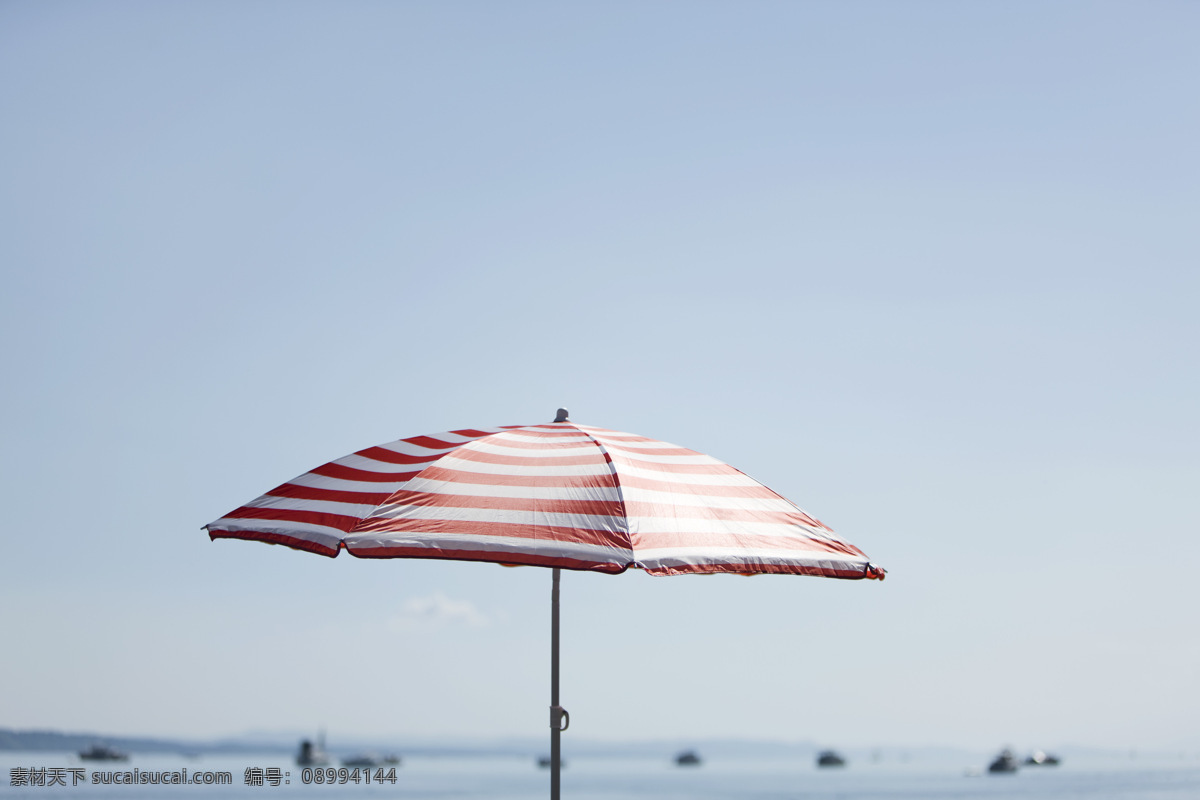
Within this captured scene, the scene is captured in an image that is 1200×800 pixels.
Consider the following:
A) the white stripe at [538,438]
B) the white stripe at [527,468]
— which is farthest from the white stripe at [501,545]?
the white stripe at [538,438]

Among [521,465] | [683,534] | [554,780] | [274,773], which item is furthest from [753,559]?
[274,773]

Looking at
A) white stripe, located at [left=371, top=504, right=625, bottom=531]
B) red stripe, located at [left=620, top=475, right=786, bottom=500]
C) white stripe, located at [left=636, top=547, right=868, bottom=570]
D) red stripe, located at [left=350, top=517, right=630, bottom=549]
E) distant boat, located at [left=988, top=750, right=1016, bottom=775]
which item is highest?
red stripe, located at [left=620, top=475, right=786, bottom=500]

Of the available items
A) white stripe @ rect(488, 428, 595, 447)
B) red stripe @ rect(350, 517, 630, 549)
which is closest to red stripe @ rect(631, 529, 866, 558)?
red stripe @ rect(350, 517, 630, 549)

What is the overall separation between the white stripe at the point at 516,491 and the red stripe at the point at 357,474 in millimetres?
106

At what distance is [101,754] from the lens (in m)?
81.2

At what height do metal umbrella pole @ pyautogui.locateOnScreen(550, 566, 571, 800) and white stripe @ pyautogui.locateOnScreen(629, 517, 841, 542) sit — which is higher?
white stripe @ pyautogui.locateOnScreen(629, 517, 841, 542)

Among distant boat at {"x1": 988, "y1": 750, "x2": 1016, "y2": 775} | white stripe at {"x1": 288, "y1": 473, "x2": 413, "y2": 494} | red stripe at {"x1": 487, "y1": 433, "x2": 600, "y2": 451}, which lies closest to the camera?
white stripe at {"x1": 288, "y1": 473, "x2": 413, "y2": 494}

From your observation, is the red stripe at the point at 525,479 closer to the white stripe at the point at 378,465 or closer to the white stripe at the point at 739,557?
the white stripe at the point at 378,465

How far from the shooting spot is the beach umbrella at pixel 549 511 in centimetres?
333

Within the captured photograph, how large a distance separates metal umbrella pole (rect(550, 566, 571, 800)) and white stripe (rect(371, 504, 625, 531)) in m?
1.01

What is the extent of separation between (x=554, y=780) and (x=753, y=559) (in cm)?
166

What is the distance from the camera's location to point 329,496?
388cm

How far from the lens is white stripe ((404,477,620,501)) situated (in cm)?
360

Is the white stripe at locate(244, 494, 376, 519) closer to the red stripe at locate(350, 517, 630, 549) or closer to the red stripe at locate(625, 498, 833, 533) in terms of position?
the red stripe at locate(350, 517, 630, 549)
